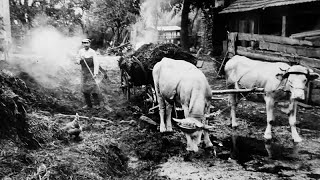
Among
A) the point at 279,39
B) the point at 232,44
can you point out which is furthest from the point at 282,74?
the point at 232,44

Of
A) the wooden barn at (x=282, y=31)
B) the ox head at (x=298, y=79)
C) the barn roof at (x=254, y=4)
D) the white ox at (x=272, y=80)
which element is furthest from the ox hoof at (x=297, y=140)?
the barn roof at (x=254, y=4)

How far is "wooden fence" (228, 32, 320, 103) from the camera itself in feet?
37.1

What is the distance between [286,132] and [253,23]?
9377mm

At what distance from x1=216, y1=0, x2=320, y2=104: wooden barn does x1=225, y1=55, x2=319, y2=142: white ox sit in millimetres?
3018

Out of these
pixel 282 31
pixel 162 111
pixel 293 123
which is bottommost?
pixel 293 123

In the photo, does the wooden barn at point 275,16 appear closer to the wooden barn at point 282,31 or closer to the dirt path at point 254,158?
the wooden barn at point 282,31

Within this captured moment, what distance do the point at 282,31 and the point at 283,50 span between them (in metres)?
1.57

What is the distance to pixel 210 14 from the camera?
24453mm

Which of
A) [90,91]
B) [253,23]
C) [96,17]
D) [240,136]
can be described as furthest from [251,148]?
[96,17]

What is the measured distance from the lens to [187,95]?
303 inches

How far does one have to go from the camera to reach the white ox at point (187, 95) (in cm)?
690

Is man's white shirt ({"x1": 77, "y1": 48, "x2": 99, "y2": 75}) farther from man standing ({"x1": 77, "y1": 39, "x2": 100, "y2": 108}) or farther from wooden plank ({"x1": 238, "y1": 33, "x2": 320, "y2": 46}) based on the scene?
wooden plank ({"x1": 238, "y1": 33, "x2": 320, "y2": 46})

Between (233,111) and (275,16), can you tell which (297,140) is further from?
(275,16)

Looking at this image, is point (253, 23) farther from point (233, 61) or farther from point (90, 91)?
point (90, 91)
